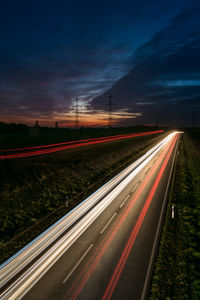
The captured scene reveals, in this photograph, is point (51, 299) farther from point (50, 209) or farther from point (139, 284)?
point (50, 209)

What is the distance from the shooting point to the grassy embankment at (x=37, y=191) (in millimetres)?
13852

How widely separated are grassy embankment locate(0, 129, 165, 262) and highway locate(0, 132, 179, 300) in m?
1.55

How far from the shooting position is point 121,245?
37.7 feet

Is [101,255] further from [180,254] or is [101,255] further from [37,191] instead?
[37,191]

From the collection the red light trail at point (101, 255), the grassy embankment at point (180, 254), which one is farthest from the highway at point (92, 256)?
the grassy embankment at point (180, 254)

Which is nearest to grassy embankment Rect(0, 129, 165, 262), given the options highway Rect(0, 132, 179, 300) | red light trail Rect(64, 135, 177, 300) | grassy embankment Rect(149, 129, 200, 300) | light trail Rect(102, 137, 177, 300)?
highway Rect(0, 132, 179, 300)

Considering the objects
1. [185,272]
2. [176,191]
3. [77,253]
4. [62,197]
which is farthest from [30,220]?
[176,191]

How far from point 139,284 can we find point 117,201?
9.31 metres

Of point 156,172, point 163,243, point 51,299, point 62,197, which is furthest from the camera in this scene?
point 156,172

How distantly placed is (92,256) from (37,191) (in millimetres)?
11909

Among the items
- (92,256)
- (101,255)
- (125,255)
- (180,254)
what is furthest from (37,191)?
(180,254)

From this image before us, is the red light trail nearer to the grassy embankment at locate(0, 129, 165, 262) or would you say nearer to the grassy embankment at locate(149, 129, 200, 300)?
the grassy embankment at locate(149, 129, 200, 300)

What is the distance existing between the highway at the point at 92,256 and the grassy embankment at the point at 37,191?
61.0 inches

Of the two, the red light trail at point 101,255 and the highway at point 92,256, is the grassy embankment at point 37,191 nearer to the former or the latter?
the highway at point 92,256
